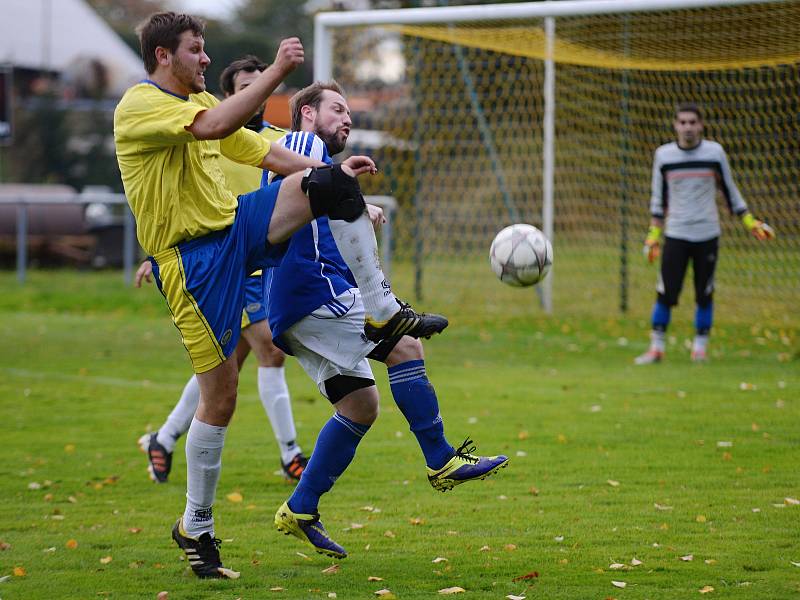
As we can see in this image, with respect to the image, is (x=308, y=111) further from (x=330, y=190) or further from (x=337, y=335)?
(x=337, y=335)

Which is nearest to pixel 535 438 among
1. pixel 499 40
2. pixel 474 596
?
pixel 474 596

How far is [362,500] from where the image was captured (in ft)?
19.3

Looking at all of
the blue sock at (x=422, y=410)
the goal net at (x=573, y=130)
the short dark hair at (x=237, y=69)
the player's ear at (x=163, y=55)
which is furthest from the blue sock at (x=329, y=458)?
the goal net at (x=573, y=130)

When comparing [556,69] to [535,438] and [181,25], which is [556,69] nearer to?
[535,438]

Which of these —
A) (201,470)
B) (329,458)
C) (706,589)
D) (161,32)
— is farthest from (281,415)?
(706,589)

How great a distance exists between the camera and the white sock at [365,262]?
4488mm

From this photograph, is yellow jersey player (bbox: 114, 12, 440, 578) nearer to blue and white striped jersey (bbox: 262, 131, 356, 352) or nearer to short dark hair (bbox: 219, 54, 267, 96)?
blue and white striped jersey (bbox: 262, 131, 356, 352)

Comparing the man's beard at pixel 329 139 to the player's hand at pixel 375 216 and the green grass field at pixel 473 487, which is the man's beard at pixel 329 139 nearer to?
the player's hand at pixel 375 216

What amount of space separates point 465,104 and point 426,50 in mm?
939

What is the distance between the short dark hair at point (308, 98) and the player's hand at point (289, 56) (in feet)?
2.17

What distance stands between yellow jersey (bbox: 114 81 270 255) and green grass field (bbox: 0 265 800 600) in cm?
142

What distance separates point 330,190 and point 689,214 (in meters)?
6.97

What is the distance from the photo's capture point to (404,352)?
4.77m

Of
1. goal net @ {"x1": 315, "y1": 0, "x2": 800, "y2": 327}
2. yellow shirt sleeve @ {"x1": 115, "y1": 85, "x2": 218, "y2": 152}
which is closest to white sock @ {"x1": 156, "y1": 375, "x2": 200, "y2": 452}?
yellow shirt sleeve @ {"x1": 115, "y1": 85, "x2": 218, "y2": 152}
